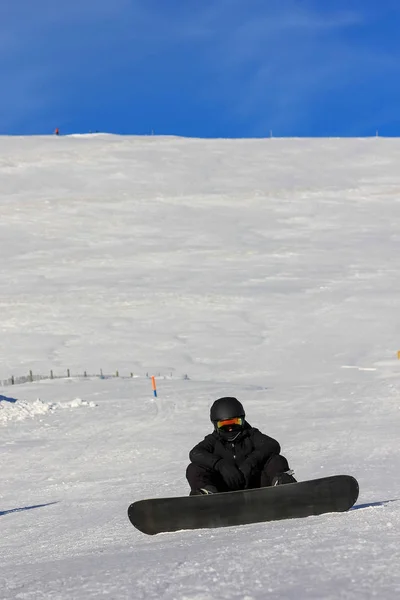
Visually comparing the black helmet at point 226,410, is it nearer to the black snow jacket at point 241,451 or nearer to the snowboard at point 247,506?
the black snow jacket at point 241,451

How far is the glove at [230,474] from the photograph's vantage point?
697 cm

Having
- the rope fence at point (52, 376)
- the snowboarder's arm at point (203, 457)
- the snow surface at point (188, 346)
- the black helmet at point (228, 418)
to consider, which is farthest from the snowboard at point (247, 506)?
the rope fence at point (52, 376)

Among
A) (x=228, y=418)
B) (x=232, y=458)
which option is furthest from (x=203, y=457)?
(x=228, y=418)

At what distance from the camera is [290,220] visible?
60531 millimetres

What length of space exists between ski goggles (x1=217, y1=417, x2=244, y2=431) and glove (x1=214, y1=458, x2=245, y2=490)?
0.26 metres

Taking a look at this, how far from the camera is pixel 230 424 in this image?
6.95m

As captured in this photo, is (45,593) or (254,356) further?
(254,356)

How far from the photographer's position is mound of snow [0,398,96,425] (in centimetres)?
2005

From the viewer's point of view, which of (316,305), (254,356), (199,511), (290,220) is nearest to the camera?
(199,511)

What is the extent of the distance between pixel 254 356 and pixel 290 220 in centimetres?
2871

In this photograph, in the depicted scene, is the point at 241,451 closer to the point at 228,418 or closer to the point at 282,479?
the point at 228,418

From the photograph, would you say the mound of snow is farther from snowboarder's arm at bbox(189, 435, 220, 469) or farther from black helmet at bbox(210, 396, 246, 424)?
black helmet at bbox(210, 396, 246, 424)

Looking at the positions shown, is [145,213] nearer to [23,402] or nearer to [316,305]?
[316,305]

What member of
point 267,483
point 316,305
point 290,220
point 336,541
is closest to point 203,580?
point 336,541
